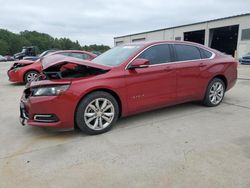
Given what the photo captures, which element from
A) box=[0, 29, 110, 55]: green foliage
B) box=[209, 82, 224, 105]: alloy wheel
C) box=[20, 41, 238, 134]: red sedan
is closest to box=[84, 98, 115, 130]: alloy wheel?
box=[20, 41, 238, 134]: red sedan

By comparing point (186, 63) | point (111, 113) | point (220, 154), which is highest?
point (186, 63)

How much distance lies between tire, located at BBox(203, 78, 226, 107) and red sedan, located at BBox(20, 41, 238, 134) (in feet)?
0.07

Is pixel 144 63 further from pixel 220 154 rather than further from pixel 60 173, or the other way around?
pixel 60 173

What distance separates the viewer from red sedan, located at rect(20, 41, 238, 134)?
3311 mm

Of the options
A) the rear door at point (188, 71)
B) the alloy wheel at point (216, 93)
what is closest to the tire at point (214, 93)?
the alloy wheel at point (216, 93)

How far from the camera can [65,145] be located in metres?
3.24

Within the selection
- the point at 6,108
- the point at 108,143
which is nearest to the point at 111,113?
the point at 108,143

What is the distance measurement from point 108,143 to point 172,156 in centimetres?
95

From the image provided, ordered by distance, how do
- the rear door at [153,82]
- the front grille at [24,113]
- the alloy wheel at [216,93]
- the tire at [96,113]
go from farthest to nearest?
the alloy wheel at [216,93] < the rear door at [153,82] < the front grille at [24,113] < the tire at [96,113]

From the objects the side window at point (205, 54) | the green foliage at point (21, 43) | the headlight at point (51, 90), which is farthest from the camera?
the green foliage at point (21, 43)

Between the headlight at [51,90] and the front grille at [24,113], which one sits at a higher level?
the headlight at [51,90]

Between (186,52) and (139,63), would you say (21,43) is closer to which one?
(186,52)

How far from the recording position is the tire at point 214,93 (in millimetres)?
4836

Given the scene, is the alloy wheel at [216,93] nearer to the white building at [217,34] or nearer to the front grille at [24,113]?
the front grille at [24,113]
